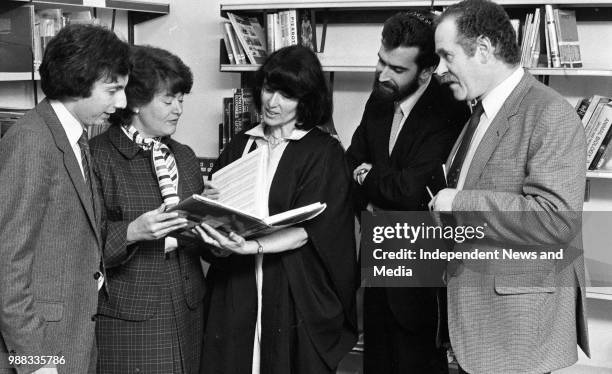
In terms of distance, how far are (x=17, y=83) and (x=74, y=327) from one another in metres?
1.65

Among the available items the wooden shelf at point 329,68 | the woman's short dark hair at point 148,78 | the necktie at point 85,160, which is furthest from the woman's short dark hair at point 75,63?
the wooden shelf at point 329,68

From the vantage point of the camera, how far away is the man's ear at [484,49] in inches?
76.3

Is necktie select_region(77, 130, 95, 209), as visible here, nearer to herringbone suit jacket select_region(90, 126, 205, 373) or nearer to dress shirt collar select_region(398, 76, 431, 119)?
herringbone suit jacket select_region(90, 126, 205, 373)

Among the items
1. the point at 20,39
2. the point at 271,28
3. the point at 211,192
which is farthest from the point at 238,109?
the point at 211,192

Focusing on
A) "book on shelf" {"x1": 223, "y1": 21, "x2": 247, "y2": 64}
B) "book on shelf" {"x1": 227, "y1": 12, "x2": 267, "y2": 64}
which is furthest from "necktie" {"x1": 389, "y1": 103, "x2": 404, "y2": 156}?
"book on shelf" {"x1": 223, "y1": 21, "x2": 247, "y2": 64}

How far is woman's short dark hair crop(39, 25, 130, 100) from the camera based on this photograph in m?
1.76

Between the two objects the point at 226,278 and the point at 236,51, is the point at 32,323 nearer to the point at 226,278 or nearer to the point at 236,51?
the point at 226,278

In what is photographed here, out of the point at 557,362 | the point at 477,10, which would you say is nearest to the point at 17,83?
the point at 477,10

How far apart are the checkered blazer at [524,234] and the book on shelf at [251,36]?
184 cm

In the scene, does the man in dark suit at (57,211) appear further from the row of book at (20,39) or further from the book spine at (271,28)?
the book spine at (271,28)

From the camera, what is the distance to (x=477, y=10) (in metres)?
1.96

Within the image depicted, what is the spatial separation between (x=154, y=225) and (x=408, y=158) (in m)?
0.84

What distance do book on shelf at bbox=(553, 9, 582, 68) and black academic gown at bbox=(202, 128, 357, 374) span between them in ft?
4.31

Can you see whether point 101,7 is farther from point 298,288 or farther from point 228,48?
point 298,288
